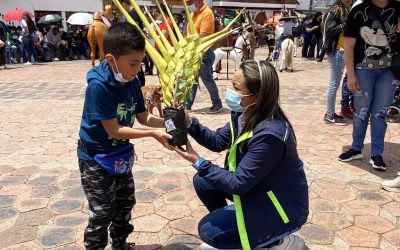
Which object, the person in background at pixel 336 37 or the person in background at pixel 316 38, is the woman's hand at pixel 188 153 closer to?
the person in background at pixel 336 37

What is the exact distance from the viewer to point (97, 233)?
2.42m

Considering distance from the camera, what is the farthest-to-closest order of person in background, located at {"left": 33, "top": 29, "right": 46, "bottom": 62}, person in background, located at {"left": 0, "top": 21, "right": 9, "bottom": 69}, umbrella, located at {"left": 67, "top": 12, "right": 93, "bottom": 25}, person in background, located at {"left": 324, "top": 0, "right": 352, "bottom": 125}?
1. umbrella, located at {"left": 67, "top": 12, "right": 93, "bottom": 25}
2. person in background, located at {"left": 33, "top": 29, "right": 46, "bottom": 62}
3. person in background, located at {"left": 0, "top": 21, "right": 9, "bottom": 69}
4. person in background, located at {"left": 324, "top": 0, "right": 352, "bottom": 125}

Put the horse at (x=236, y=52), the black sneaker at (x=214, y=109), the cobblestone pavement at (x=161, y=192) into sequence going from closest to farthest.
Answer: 1. the cobblestone pavement at (x=161, y=192)
2. the black sneaker at (x=214, y=109)
3. the horse at (x=236, y=52)

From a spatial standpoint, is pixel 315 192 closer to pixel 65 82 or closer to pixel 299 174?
pixel 299 174

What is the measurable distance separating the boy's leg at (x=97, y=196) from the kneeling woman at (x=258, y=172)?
54 centimetres

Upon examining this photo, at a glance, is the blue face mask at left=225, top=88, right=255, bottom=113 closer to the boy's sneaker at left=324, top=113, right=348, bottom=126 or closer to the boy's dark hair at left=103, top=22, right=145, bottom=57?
the boy's dark hair at left=103, top=22, right=145, bottom=57

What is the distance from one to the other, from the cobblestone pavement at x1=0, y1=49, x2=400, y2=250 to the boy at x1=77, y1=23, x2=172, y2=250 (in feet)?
2.08

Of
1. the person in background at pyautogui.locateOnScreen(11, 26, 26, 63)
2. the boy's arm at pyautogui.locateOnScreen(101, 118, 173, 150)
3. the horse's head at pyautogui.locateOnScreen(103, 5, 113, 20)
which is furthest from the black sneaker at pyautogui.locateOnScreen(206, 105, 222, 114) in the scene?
the person in background at pyautogui.locateOnScreen(11, 26, 26, 63)

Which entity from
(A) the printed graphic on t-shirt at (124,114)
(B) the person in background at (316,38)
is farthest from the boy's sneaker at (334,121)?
(B) the person in background at (316,38)

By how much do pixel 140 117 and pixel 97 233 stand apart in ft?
2.61

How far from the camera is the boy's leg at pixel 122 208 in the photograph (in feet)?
8.45

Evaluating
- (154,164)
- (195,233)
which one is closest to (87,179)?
(195,233)

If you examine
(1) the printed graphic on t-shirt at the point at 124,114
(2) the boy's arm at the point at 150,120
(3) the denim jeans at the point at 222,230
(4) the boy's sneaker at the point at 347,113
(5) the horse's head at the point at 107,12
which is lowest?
(4) the boy's sneaker at the point at 347,113

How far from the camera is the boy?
7.09ft
